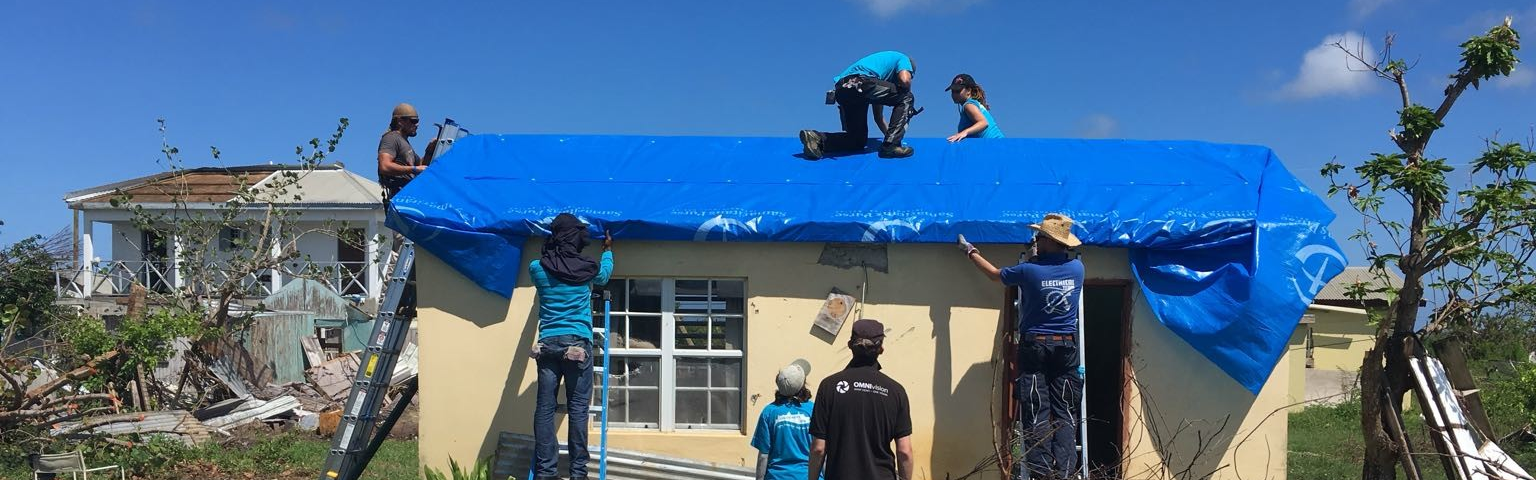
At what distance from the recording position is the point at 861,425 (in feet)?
16.2

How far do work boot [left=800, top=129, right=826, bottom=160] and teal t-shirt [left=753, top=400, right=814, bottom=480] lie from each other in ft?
10.3

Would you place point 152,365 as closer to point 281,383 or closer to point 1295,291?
point 281,383

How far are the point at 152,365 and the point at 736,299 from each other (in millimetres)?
7807

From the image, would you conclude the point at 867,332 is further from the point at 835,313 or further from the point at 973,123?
the point at 973,123

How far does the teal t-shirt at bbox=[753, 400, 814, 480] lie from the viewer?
5.43 meters

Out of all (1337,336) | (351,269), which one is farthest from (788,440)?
(351,269)

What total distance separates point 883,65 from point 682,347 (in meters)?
2.81

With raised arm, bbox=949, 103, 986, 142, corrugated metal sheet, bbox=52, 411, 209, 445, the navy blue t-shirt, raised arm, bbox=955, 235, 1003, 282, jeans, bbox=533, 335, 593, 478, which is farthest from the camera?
corrugated metal sheet, bbox=52, 411, 209, 445

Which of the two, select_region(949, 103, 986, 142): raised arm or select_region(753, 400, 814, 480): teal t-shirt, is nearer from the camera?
select_region(753, 400, 814, 480): teal t-shirt

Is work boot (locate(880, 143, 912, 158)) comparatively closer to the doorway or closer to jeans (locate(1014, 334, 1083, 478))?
the doorway

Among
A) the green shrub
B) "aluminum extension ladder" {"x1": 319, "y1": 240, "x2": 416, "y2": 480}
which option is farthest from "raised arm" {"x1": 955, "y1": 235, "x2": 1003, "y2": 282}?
"aluminum extension ladder" {"x1": 319, "y1": 240, "x2": 416, "y2": 480}

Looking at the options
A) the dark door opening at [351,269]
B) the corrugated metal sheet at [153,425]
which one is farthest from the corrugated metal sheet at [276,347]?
the dark door opening at [351,269]

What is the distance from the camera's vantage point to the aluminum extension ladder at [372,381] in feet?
24.5

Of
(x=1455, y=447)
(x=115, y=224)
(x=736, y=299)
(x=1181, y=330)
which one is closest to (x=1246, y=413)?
(x=1181, y=330)
